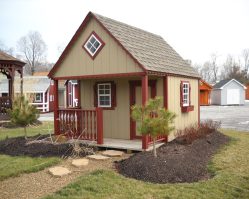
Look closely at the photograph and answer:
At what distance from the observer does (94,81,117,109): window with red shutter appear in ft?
37.7

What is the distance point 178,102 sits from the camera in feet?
38.0

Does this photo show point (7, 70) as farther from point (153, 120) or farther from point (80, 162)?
point (153, 120)

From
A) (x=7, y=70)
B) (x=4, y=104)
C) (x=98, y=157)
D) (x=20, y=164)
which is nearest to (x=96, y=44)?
(x=98, y=157)

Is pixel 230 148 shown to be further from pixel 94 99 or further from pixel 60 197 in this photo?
pixel 60 197

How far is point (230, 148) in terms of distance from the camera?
10.4m

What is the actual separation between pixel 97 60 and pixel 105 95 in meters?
1.90

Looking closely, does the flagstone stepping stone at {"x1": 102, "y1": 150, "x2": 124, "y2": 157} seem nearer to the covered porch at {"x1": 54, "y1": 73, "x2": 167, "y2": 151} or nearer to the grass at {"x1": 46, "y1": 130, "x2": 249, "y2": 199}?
the covered porch at {"x1": 54, "y1": 73, "x2": 167, "y2": 151}

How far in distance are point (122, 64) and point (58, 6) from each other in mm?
4718

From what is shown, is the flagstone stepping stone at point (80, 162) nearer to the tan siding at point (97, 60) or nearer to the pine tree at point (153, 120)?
the pine tree at point (153, 120)

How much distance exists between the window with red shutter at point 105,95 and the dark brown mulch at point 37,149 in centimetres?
269

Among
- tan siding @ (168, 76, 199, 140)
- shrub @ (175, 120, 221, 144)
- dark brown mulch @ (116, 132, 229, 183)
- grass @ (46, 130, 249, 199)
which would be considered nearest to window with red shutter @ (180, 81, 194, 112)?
tan siding @ (168, 76, 199, 140)

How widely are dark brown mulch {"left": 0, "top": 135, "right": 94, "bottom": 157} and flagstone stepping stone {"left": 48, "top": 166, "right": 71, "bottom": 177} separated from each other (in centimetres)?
144

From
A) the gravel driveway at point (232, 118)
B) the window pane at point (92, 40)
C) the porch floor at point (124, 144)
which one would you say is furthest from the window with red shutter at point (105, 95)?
the gravel driveway at point (232, 118)

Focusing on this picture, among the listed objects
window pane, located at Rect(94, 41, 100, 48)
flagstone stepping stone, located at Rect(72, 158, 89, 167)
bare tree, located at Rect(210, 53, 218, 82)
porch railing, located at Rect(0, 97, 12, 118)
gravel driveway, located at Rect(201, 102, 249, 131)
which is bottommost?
flagstone stepping stone, located at Rect(72, 158, 89, 167)
